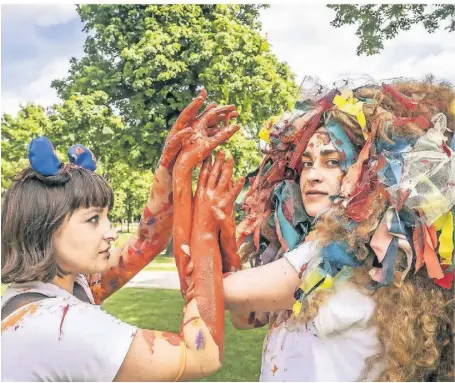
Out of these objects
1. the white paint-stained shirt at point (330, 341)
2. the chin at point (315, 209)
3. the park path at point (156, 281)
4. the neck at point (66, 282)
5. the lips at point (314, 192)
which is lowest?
the park path at point (156, 281)

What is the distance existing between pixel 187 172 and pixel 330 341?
783mm

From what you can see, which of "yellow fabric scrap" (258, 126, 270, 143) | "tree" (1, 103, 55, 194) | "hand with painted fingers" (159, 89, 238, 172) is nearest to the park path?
"tree" (1, 103, 55, 194)

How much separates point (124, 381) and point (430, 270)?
41.9 inches

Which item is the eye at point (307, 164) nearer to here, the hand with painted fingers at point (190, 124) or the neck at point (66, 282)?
the hand with painted fingers at point (190, 124)

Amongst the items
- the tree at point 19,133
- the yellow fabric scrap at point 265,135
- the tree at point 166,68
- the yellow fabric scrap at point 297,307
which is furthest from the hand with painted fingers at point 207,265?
the tree at point 19,133

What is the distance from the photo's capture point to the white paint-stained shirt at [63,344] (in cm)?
153

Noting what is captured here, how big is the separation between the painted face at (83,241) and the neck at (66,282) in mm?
31

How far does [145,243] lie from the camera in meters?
2.20

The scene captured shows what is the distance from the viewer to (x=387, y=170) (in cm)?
190

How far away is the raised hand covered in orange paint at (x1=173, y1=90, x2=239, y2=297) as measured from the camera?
1.76 metres

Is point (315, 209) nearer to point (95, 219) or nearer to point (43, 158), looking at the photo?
point (95, 219)

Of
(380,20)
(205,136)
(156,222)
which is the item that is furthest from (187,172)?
(380,20)

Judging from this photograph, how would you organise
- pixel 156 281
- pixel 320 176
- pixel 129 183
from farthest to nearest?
pixel 129 183, pixel 156 281, pixel 320 176

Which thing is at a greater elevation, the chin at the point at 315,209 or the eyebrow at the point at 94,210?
the eyebrow at the point at 94,210
